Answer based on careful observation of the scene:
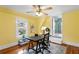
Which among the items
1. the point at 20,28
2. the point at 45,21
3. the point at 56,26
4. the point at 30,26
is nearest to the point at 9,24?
the point at 20,28

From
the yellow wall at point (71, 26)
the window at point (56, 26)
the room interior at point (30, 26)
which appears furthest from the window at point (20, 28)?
the yellow wall at point (71, 26)

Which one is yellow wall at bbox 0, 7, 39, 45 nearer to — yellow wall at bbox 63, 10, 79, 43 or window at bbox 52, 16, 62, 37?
window at bbox 52, 16, 62, 37

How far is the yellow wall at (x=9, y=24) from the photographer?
1.49 meters

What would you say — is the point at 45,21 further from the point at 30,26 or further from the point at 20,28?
the point at 20,28

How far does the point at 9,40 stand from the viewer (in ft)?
5.28

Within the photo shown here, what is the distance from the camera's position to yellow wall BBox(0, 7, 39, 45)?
1.49 m

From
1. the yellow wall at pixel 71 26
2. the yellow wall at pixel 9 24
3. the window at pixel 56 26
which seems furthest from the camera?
the yellow wall at pixel 71 26

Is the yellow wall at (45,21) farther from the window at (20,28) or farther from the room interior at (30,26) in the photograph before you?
the window at (20,28)

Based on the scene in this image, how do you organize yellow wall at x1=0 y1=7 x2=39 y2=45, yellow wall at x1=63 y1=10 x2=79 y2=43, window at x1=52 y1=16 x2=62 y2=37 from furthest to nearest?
yellow wall at x1=63 y1=10 x2=79 y2=43 → window at x1=52 y1=16 x2=62 y2=37 → yellow wall at x1=0 y1=7 x2=39 y2=45

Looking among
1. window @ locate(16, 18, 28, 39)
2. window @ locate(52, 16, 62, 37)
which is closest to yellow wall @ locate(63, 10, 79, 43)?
window @ locate(52, 16, 62, 37)

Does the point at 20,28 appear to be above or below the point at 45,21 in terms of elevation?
below

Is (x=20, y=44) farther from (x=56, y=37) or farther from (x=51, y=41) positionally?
→ (x=56, y=37)

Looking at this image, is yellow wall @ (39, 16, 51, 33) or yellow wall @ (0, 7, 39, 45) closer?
yellow wall @ (0, 7, 39, 45)

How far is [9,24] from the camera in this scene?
1568 mm
